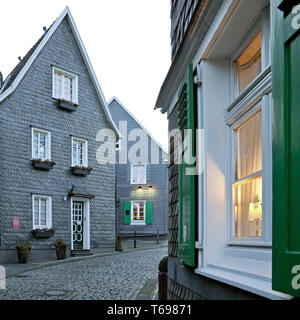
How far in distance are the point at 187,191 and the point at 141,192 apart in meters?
23.8

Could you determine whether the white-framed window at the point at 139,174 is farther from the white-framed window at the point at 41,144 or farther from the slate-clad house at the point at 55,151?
the white-framed window at the point at 41,144

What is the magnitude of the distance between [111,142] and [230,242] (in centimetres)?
1732

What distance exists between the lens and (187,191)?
432 centimetres

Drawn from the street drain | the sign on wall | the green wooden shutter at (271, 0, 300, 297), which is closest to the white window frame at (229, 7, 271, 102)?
the green wooden shutter at (271, 0, 300, 297)

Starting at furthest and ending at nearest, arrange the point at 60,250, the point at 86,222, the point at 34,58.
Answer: the point at 86,222 < the point at 34,58 < the point at 60,250

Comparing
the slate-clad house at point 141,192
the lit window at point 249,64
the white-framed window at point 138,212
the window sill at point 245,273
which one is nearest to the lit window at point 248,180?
the window sill at point 245,273

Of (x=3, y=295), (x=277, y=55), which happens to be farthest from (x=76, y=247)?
(x=277, y=55)

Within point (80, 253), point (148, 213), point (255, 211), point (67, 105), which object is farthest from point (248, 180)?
point (148, 213)

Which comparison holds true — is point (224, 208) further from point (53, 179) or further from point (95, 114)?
point (95, 114)

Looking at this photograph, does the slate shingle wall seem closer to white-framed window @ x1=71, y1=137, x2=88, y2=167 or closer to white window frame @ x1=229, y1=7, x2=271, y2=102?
white-framed window @ x1=71, y1=137, x2=88, y2=167

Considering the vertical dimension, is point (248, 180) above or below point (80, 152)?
below

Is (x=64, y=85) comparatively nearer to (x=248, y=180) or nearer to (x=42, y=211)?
(x=42, y=211)

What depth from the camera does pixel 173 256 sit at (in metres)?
5.75
